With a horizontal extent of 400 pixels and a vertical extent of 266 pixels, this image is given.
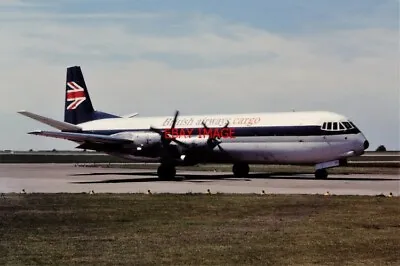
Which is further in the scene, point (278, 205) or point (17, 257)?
point (278, 205)

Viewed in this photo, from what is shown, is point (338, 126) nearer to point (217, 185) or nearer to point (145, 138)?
point (217, 185)

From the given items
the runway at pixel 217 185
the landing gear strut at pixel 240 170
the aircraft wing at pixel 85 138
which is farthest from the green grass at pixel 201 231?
the landing gear strut at pixel 240 170

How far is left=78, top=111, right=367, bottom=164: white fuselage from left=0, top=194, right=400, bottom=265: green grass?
1480 centimetres

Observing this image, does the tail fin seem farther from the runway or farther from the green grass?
the green grass

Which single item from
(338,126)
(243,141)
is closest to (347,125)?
(338,126)

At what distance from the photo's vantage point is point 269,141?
41000 millimetres

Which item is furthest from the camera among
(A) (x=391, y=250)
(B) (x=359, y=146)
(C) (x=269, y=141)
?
(C) (x=269, y=141)

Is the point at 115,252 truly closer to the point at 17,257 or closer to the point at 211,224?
the point at 17,257

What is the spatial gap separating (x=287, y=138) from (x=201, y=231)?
25.4 m

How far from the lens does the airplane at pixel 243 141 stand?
3897 centimetres

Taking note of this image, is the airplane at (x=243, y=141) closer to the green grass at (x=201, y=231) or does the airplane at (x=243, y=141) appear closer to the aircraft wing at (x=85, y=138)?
the aircraft wing at (x=85, y=138)

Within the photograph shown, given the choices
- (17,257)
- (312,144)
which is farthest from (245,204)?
(312,144)

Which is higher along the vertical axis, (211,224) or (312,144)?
(312,144)

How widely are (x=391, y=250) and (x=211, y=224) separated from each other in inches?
206
